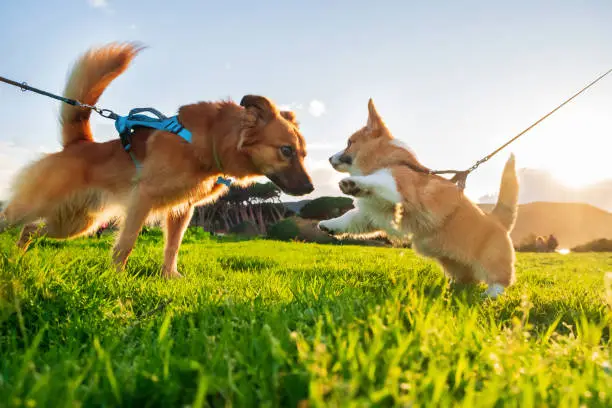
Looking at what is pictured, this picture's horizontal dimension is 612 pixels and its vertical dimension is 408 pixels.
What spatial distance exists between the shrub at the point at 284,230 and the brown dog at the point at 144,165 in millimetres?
11214

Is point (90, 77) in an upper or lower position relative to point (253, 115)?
upper

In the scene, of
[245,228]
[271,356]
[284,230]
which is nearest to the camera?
[271,356]

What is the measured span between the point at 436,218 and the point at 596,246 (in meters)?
15.9

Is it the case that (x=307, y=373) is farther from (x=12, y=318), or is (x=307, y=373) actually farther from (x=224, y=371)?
(x=12, y=318)

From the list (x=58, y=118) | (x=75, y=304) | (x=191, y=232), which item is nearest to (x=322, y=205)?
(x=191, y=232)

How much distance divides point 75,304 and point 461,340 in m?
2.03

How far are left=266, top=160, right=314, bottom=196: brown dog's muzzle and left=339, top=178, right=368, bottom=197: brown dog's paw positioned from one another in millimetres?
870

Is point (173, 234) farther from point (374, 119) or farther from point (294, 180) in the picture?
point (374, 119)

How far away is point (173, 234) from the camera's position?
4.71 metres

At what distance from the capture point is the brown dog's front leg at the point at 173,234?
4.58 m

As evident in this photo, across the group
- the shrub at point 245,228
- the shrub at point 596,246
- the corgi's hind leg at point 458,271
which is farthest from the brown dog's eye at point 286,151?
the shrub at point 596,246

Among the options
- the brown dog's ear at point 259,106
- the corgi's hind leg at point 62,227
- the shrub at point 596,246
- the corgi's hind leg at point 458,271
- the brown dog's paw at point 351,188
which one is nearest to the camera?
the brown dog's paw at point 351,188

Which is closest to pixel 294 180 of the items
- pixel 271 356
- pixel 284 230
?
pixel 271 356

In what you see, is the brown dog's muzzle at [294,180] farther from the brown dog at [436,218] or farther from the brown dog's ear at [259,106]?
the brown dog's ear at [259,106]
